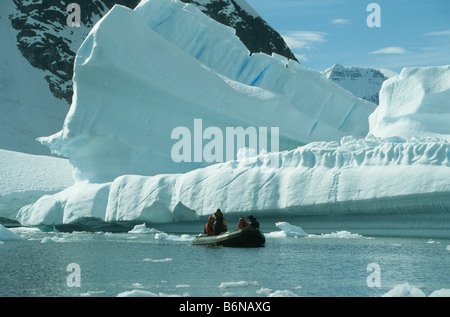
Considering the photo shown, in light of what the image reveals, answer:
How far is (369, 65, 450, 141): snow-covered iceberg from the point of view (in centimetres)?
1898

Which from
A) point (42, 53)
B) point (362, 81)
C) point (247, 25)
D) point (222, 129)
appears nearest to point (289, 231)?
point (222, 129)

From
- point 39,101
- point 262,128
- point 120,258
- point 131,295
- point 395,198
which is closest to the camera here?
point 131,295

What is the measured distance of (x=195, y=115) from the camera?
21438 mm

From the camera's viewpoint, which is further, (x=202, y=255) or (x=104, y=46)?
(x=104, y=46)

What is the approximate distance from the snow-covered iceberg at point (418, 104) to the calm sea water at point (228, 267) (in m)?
4.42

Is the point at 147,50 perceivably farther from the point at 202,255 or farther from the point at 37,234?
the point at 202,255

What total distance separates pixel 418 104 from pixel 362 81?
292 feet

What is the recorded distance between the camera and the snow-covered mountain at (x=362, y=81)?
10269 cm

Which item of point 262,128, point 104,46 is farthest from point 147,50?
point 262,128

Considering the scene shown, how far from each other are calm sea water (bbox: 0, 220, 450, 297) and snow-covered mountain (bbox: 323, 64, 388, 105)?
8851 cm

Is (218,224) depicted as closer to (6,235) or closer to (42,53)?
(6,235)

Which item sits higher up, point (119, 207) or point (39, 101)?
point (39, 101)

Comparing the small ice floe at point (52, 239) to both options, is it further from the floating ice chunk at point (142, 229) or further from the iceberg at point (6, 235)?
the floating ice chunk at point (142, 229)

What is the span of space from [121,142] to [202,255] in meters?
8.00
